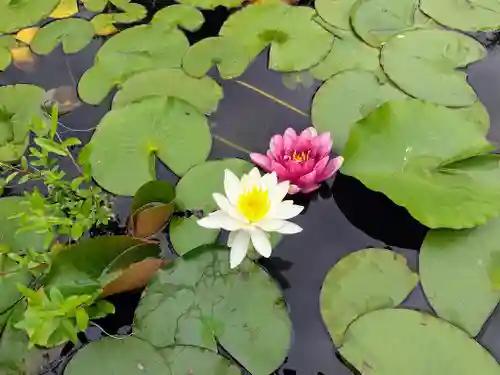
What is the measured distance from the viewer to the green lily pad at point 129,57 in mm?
1550

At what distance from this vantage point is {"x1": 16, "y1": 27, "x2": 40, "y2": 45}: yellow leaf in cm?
169

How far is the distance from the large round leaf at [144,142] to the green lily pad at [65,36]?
37cm

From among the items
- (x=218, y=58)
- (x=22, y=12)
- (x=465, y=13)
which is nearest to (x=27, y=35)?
(x=22, y=12)

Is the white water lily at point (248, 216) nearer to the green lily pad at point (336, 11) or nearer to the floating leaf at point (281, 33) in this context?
the floating leaf at point (281, 33)

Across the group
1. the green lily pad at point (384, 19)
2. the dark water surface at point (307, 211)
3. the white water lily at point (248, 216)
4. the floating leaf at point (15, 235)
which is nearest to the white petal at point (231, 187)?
the white water lily at point (248, 216)

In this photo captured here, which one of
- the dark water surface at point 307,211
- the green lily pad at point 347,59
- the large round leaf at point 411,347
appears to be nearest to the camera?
the large round leaf at point 411,347

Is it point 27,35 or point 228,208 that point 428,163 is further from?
point 27,35

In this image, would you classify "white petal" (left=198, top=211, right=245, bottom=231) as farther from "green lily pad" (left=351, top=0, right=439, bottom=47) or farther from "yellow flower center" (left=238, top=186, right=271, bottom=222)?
"green lily pad" (left=351, top=0, right=439, bottom=47)

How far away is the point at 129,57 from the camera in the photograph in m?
1.59

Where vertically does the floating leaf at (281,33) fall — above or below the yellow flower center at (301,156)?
above

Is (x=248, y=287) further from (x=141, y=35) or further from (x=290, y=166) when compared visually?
(x=141, y=35)

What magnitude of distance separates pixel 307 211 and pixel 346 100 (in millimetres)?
320

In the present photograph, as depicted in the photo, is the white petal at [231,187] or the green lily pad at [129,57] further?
the green lily pad at [129,57]

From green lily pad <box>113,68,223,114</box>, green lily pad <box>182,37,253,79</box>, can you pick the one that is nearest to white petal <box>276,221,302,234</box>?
green lily pad <box>113,68,223,114</box>
